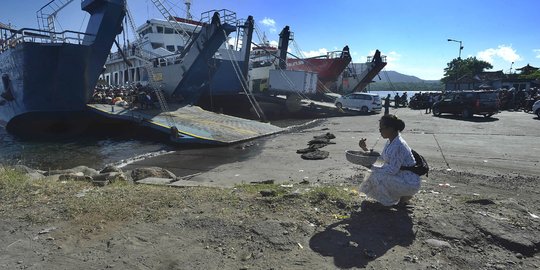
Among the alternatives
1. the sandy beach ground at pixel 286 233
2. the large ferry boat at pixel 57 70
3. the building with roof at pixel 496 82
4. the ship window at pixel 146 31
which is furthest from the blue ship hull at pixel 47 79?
the building with roof at pixel 496 82

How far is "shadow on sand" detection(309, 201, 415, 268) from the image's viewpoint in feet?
10.3

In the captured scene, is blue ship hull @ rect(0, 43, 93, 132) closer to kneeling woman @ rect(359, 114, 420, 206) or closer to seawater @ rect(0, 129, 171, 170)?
seawater @ rect(0, 129, 171, 170)

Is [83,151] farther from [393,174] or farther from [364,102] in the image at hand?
[364,102]

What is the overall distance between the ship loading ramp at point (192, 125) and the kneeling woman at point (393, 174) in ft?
30.2

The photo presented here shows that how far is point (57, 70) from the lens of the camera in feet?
56.1

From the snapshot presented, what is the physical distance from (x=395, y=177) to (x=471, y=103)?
1953 centimetres

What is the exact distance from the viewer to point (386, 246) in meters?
3.30

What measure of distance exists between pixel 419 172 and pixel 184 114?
14.9 meters

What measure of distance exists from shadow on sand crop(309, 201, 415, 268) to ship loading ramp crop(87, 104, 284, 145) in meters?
9.26

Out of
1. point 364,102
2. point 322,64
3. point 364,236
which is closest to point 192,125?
point 364,236

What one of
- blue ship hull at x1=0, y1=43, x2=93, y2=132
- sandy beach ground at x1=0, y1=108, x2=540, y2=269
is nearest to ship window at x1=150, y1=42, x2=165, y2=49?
blue ship hull at x1=0, y1=43, x2=93, y2=132

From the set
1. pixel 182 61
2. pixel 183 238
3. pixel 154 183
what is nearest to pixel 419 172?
pixel 183 238

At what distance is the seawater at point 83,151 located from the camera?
38.3 feet

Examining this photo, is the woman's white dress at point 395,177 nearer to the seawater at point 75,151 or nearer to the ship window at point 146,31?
the seawater at point 75,151
